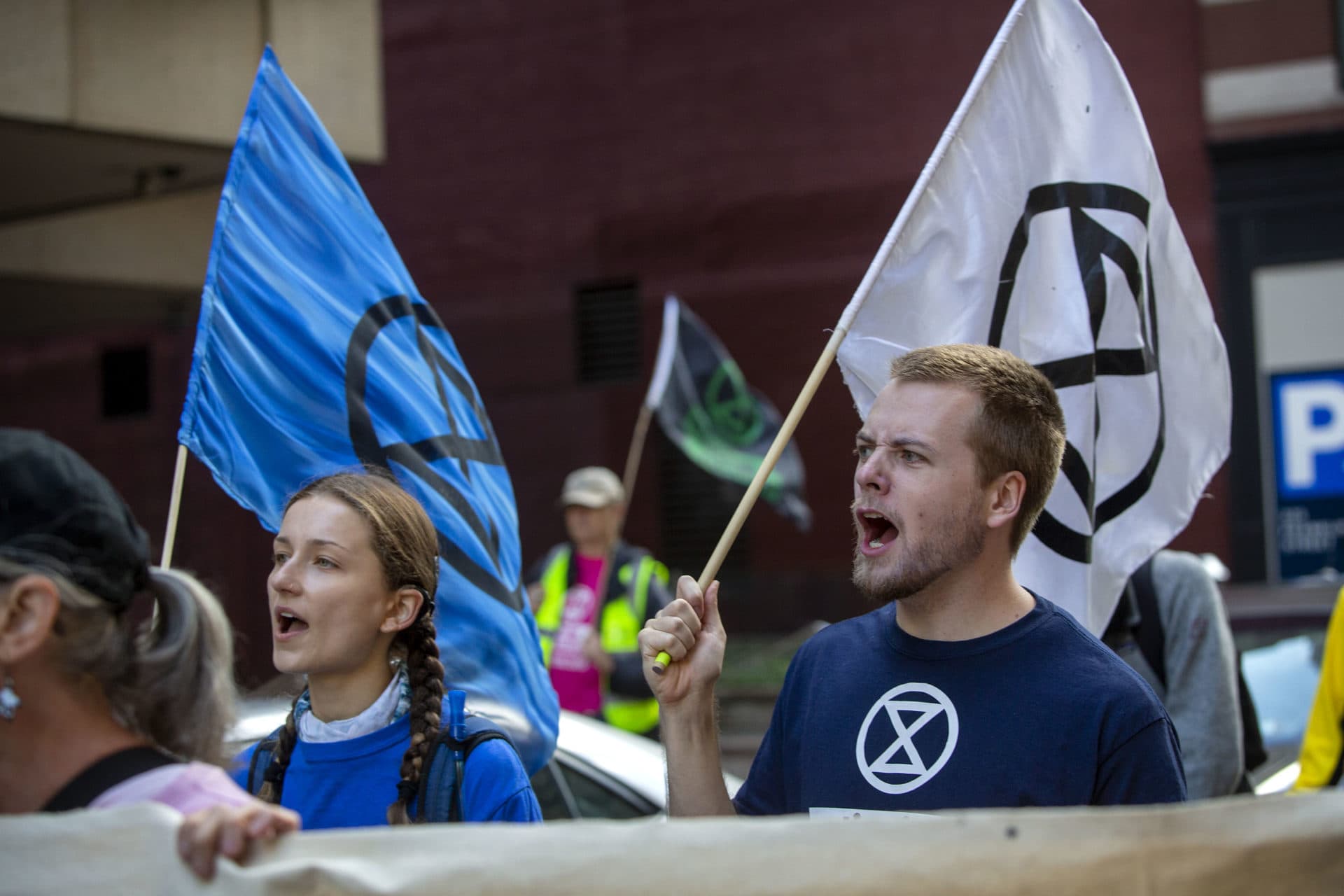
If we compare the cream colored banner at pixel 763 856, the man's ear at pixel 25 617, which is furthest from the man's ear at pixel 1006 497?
the man's ear at pixel 25 617

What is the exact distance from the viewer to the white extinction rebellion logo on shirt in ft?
7.79

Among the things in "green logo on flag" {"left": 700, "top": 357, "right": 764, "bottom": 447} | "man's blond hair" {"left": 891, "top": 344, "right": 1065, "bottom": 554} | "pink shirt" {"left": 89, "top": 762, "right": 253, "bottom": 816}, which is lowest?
"pink shirt" {"left": 89, "top": 762, "right": 253, "bottom": 816}

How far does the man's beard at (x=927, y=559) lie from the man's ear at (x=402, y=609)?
90 centimetres

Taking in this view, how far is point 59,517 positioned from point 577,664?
4685mm

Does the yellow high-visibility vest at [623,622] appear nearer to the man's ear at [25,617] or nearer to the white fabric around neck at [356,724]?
the white fabric around neck at [356,724]

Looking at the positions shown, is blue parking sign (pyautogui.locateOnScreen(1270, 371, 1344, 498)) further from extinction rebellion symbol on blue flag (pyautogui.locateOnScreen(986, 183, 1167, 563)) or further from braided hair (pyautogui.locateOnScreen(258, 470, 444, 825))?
braided hair (pyautogui.locateOnScreen(258, 470, 444, 825))

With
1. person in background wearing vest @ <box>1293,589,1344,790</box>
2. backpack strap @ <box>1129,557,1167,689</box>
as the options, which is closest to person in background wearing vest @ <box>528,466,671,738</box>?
backpack strap @ <box>1129,557,1167,689</box>

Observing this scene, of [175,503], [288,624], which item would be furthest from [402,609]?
[175,503]

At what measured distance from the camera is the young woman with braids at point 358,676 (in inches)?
105

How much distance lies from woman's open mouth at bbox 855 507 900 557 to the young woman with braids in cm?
77

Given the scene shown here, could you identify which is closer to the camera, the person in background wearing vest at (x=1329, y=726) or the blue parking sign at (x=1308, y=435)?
the person in background wearing vest at (x=1329, y=726)

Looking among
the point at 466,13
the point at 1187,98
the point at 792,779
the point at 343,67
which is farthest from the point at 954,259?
the point at 466,13

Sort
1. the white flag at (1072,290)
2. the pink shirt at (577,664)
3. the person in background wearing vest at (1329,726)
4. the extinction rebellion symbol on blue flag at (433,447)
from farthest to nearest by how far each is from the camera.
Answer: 1. the pink shirt at (577,664)
2. the person in background wearing vest at (1329,726)
3. the extinction rebellion symbol on blue flag at (433,447)
4. the white flag at (1072,290)

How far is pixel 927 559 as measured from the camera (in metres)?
2.49
